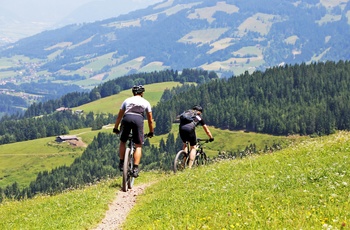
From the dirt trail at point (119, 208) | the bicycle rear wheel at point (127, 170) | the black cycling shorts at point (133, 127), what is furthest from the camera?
the bicycle rear wheel at point (127, 170)

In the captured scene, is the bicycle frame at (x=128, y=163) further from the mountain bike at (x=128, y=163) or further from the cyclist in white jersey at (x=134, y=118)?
the cyclist in white jersey at (x=134, y=118)

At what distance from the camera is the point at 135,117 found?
2050 centimetres

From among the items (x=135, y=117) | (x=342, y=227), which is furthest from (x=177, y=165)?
(x=342, y=227)

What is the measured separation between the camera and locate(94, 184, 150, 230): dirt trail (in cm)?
1609

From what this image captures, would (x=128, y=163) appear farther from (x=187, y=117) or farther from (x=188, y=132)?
(x=187, y=117)

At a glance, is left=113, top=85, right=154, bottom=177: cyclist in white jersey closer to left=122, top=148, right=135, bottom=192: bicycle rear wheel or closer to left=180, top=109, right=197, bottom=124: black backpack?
left=122, top=148, right=135, bottom=192: bicycle rear wheel

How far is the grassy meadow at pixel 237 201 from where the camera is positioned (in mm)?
11875

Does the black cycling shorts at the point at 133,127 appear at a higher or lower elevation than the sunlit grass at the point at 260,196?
higher

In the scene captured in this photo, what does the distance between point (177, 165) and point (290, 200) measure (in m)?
12.8

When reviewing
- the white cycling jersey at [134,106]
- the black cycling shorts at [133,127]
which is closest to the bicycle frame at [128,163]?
the black cycling shorts at [133,127]

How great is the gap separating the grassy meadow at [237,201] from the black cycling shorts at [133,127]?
2557mm

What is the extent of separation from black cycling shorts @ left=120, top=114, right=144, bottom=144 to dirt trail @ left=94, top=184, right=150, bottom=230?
2.53m

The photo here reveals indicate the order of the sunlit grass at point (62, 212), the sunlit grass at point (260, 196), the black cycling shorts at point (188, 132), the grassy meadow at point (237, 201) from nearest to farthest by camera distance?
1. the sunlit grass at point (260, 196)
2. the grassy meadow at point (237, 201)
3. the sunlit grass at point (62, 212)
4. the black cycling shorts at point (188, 132)

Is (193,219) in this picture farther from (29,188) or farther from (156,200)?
(29,188)
